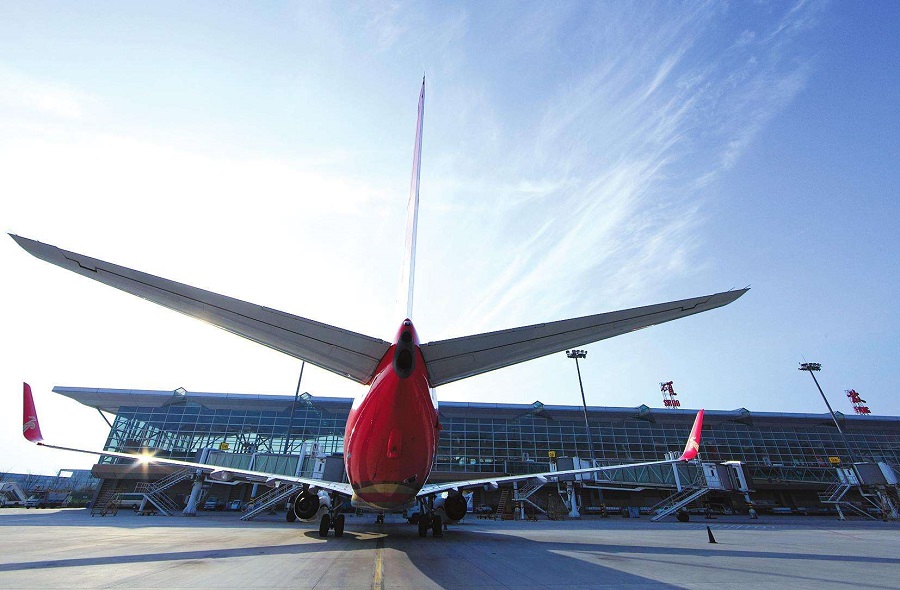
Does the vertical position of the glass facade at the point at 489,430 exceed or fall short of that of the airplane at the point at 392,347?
it exceeds it

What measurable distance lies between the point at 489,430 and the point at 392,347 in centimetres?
5229

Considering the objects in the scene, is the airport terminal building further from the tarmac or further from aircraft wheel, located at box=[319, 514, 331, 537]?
the tarmac

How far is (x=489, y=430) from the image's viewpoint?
57031 millimetres

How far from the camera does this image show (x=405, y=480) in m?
10.3

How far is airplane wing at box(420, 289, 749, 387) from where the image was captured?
6.12 metres

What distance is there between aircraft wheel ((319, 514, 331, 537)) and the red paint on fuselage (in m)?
5.29

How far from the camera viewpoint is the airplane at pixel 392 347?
5844 millimetres

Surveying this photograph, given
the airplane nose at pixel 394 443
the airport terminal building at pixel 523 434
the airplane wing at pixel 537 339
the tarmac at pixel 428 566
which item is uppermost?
the airport terminal building at pixel 523 434

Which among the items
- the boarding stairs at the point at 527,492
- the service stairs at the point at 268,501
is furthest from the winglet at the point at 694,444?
the boarding stairs at the point at 527,492

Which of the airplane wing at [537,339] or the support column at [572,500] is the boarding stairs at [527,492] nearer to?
the support column at [572,500]

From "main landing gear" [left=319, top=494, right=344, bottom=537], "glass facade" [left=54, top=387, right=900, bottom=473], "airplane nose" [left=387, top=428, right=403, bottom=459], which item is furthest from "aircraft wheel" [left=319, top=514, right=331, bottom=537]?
"glass facade" [left=54, top=387, right=900, bottom=473]

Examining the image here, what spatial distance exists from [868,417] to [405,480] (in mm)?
86830

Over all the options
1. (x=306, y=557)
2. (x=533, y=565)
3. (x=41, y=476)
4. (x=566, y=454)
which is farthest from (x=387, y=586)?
(x=41, y=476)

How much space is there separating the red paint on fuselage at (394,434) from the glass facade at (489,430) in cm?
4281
